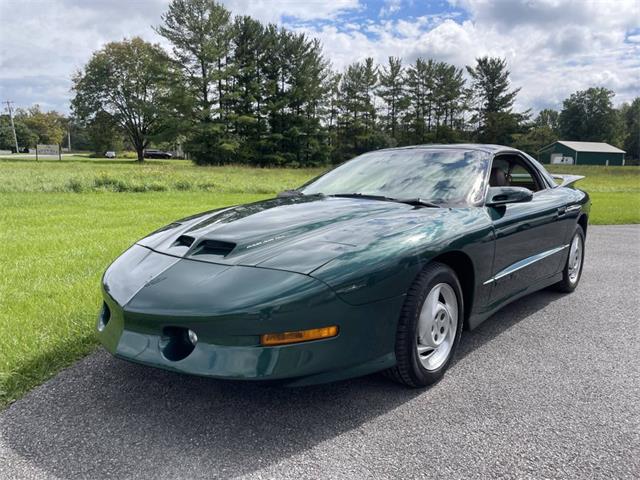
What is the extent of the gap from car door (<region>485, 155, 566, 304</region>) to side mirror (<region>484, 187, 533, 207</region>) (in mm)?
59

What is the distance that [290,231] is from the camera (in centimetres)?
257

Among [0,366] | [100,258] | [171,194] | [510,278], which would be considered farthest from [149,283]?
[171,194]

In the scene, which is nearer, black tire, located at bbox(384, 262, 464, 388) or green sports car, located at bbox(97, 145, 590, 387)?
green sports car, located at bbox(97, 145, 590, 387)

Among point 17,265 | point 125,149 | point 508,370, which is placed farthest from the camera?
point 125,149

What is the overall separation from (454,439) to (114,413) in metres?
1.57

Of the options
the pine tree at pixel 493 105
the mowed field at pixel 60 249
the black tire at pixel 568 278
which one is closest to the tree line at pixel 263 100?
the pine tree at pixel 493 105

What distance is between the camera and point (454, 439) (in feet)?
6.95

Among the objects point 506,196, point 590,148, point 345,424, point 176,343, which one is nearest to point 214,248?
point 176,343

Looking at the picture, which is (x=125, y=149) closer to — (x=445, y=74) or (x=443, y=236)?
(x=445, y=74)

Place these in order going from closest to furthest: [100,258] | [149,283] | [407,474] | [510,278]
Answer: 1. [407,474]
2. [149,283]
3. [510,278]
4. [100,258]

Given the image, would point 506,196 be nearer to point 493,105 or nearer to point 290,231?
point 290,231

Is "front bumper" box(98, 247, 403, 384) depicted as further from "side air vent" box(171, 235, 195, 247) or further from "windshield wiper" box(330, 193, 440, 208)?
"windshield wiper" box(330, 193, 440, 208)

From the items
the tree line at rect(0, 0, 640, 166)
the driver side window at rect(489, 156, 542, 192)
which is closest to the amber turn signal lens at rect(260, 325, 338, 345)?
the driver side window at rect(489, 156, 542, 192)

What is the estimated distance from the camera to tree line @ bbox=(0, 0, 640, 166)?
46562mm
